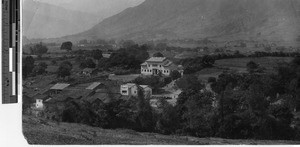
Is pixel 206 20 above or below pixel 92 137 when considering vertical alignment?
above

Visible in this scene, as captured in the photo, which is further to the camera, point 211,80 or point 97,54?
point 97,54

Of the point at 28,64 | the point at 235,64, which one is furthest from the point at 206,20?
the point at 28,64

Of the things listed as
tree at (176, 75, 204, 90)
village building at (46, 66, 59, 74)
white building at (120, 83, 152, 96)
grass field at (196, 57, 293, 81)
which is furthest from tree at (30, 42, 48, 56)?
grass field at (196, 57, 293, 81)

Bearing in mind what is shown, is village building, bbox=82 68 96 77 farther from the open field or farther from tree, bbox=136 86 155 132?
the open field

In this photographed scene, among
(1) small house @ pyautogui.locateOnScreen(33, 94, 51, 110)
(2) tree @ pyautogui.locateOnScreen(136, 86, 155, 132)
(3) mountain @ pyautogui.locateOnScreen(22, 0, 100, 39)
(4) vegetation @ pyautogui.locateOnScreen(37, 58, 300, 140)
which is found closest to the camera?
(4) vegetation @ pyautogui.locateOnScreen(37, 58, 300, 140)

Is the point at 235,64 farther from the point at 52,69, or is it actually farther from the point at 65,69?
the point at 52,69

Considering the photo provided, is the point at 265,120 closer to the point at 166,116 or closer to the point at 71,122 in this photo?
the point at 166,116

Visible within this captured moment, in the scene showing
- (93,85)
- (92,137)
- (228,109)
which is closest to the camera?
(228,109)

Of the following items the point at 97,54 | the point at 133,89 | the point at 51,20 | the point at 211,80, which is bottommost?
the point at 133,89
